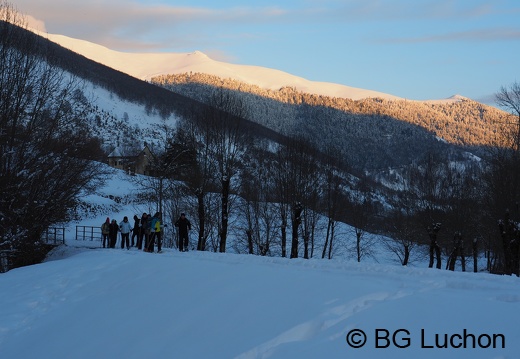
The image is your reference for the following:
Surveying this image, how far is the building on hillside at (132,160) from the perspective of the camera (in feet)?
332

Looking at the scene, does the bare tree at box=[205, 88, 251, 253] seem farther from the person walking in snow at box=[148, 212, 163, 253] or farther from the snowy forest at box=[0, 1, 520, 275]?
the person walking in snow at box=[148, 212, 163, 253]

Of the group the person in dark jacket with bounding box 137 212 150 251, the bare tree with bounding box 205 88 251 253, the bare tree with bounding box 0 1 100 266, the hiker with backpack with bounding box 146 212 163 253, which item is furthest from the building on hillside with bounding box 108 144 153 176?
the hiker with backpack with bounding box 146 212 163 253

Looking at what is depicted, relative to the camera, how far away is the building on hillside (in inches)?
3986

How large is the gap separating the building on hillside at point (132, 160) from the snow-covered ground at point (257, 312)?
84791mm

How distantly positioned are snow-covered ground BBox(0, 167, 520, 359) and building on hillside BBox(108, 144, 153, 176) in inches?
3338

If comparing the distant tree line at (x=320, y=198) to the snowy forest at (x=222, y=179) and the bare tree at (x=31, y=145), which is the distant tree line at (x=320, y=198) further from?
the bare tree at (x=31, y=145)

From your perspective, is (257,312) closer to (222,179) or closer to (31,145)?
(31,145)

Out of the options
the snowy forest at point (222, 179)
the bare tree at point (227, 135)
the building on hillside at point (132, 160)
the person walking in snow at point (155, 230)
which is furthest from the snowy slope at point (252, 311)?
the building on hillside at point (132, 160)

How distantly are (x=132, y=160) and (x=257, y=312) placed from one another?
96.2 metres

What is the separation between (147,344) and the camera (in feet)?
32.8

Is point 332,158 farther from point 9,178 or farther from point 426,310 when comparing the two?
point 426,310

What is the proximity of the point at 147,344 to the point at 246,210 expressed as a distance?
34.4 meters

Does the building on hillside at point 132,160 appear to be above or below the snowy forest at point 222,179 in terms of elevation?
above

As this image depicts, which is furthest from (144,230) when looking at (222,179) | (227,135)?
(227,135)
